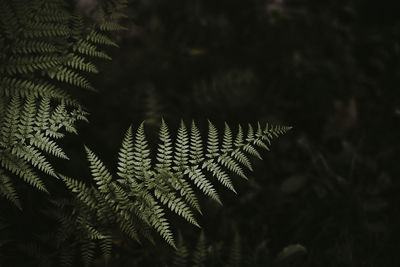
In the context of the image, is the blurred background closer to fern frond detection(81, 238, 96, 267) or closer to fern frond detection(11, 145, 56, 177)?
fern frond detection(81, 238, 96, 267)

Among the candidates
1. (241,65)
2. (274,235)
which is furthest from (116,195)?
(241,65)

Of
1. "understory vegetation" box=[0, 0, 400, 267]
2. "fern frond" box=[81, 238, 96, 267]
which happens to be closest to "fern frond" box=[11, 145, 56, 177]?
"understory vegetation" box=[0, 0, 400, 267]

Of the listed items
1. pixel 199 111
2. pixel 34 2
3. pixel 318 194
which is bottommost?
pixel 318 194

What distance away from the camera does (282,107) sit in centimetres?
404

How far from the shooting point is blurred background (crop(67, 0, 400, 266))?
288cm

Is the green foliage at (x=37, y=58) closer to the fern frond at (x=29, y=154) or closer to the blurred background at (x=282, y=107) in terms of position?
the fern frond at (x=29, y=154)

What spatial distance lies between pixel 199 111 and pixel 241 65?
127 cm

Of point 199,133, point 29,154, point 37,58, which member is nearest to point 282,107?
point 199,133

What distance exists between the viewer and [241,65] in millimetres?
4242

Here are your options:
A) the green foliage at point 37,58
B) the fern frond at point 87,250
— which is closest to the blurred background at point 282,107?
the fern frond at point 87,250

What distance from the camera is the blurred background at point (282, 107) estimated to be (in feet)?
9.45

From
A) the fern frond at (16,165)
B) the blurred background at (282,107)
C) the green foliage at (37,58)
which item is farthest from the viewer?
the blurred background at (282,107)

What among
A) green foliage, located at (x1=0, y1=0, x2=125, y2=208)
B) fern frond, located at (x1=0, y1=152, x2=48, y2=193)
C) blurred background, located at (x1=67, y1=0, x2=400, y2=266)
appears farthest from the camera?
blurred background, located at (x1=67, y1=0, x2=400, y2=266)

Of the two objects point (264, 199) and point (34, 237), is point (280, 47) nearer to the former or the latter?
point (264, 199)
